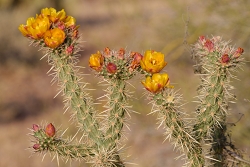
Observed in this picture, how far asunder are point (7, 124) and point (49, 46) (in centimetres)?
648

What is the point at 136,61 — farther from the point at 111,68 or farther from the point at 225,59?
the point at 225,59

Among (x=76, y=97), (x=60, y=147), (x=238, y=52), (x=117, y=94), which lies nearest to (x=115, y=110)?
(x=117, y=94)

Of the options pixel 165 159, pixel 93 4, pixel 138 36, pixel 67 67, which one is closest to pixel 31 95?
pixel 138 36

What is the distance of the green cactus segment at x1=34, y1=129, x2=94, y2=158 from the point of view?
2.51m

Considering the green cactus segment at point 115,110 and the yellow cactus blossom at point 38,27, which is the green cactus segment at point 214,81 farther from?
the yellow cactus blossom at point 38,27

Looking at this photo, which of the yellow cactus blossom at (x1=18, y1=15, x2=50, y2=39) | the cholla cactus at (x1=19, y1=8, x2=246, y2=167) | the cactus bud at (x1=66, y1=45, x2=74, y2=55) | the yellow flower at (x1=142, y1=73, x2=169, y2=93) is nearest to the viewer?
the yellow flower at (x1=142, y1=73, x2=169, y2=93)

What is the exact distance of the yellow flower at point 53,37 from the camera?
2.56 m

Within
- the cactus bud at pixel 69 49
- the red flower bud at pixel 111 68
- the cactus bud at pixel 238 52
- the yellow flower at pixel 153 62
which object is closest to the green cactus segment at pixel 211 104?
the cactus bud at pixel 238 52

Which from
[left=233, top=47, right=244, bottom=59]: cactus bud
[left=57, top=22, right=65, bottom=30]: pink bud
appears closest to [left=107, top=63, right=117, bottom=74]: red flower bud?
[left=57, top=22, right=65, bottom=30]: pink bud

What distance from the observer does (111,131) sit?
8.93 ft

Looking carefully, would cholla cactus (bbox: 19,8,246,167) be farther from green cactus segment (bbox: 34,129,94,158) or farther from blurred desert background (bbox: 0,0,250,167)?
blurred desert background (bbox: 0,0,250,167)

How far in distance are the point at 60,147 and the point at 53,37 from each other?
0.59 meters

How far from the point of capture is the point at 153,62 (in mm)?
2369

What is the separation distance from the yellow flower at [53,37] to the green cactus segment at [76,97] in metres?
0.15
